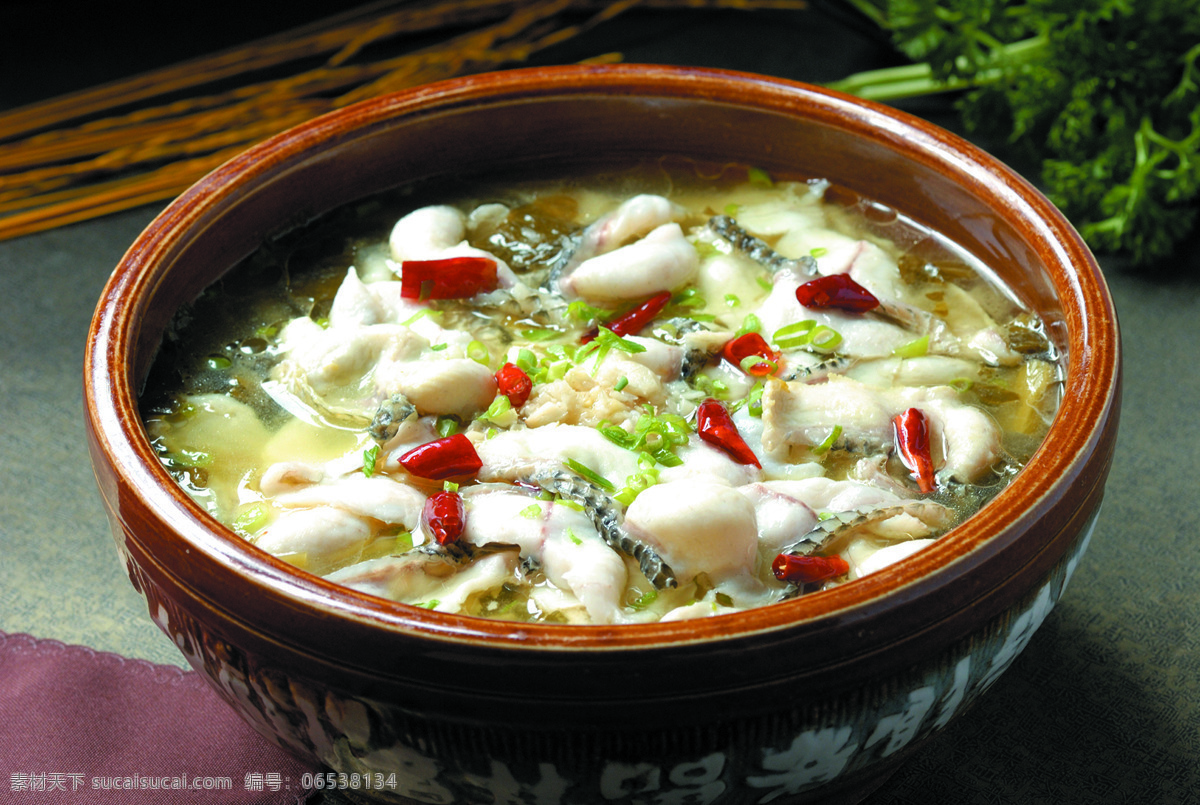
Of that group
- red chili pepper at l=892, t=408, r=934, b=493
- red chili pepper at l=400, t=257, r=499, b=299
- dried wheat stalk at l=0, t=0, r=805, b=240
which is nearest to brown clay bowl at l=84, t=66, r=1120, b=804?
red chili pepper at l=892, t=408, r=934, b=493

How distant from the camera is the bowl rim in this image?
1.36 metres

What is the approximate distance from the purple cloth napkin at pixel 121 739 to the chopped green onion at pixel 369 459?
1.64ft

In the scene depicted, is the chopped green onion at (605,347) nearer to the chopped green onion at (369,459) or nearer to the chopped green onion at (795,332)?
the chopped green onion at (795,332)

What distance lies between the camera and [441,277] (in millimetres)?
2314

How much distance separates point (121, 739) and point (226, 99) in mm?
2833

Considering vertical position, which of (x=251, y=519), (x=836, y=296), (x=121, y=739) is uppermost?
(x=836, y=296)

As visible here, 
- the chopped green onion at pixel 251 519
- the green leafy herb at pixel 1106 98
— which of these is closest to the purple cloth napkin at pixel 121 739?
the chopped green onion at pixel 251 519

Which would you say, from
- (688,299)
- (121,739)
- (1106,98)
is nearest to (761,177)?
(688,299)

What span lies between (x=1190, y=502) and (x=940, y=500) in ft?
3.85

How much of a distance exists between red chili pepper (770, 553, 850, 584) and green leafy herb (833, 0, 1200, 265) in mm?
2097

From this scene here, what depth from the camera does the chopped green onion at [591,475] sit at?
1.87m

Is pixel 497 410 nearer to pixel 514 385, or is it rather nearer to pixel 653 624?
pixel 514 385

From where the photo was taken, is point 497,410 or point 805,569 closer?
point 805,569

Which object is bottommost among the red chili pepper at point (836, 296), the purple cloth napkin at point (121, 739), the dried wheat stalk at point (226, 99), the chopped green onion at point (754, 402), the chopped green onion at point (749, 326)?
the purple cloth napkin at point (121, 739)
